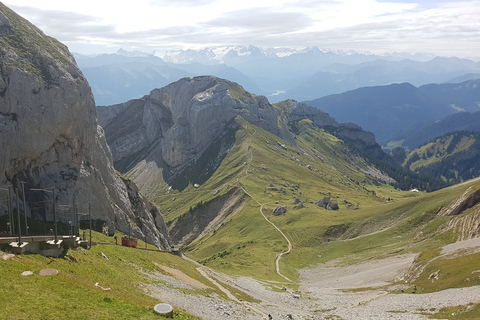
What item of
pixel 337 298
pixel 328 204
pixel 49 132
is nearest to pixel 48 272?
pixel 337 298

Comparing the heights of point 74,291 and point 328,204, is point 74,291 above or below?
above

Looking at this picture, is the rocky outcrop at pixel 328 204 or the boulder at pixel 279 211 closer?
the boulder at pixel 279 211

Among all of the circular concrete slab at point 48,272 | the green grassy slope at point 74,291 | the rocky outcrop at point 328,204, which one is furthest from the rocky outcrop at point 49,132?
the rocky outcrop at point 328,204

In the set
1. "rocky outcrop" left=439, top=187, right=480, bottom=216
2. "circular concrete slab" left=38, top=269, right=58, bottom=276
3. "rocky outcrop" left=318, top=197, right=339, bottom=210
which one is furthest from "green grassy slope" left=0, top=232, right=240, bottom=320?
"rocky outcrop" left=318, top=197, right=339, bottom=210

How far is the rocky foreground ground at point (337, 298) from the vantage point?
48.3 m

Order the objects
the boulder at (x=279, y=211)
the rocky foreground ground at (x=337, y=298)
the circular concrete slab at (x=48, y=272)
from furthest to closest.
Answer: the boulder at (x=279, y=211) < the rocky foreground ground at (x=337, y=298) < the circular concrete slab at (x=48, y=272)

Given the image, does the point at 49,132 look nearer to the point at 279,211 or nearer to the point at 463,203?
the point at 279,211

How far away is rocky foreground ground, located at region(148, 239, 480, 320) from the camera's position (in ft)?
159

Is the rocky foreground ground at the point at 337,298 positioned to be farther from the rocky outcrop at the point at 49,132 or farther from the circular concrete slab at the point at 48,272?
the rocky outcrop at the point at 49,132

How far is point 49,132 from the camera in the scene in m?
92.7

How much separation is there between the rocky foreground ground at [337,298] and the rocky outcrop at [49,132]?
4528cm

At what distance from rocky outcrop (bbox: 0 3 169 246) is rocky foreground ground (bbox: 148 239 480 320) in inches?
1783

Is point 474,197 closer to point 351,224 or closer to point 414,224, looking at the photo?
point 414,224

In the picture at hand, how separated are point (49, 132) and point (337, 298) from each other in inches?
3078
